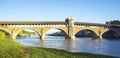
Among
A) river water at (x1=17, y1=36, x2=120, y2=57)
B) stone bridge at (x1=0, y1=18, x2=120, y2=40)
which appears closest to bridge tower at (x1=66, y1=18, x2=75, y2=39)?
stone bridge at (x1=0, y1=18, x2=120, y2=40)

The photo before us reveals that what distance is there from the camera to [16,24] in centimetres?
9075

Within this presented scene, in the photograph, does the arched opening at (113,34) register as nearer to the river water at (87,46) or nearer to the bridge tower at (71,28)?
the bridge tower at (71,28)

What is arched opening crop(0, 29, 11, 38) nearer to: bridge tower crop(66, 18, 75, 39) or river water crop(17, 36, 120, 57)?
river water crop(17, 36, 120, 57)

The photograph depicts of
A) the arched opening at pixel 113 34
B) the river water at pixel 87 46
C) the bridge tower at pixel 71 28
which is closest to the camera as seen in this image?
the river water at pixel 87 46

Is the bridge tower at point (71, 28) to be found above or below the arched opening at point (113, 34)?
above

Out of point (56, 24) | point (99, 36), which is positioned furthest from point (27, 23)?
point (99, 36)

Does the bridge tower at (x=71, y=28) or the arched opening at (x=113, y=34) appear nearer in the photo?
the bridge tower at (x=71, y=28)

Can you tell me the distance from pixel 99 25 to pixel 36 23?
31.5 metres

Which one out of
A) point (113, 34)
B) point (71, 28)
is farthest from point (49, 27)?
point (113, 34)

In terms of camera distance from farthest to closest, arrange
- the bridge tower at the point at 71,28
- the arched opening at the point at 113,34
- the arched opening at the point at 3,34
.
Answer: the arched opening at the point at 113,34 → the bridge tower at the point at 71,28 → the arched opening at the point at 3,34

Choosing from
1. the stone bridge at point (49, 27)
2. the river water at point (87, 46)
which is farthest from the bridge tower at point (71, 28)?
the river water at point (87, 46)

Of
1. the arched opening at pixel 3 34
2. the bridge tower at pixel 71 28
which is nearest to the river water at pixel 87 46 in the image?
the arched opening at pixel 3 34

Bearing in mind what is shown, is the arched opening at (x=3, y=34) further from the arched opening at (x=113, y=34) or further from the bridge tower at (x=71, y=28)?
the arched opening at (x=113, y=34)

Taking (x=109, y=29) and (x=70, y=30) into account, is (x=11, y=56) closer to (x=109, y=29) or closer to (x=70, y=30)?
(x=70, y=30)
